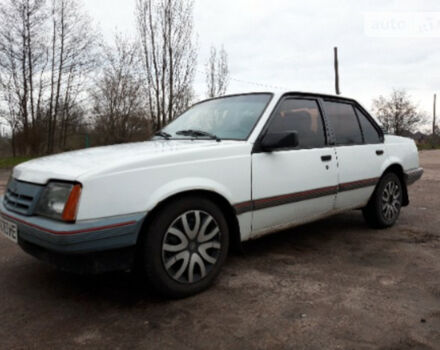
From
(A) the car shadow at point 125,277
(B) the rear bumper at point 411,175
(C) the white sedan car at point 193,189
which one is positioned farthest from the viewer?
(B) the rear bumper at point 411,175

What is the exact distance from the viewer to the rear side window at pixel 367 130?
393 centimetres

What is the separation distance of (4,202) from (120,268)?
1118 mm

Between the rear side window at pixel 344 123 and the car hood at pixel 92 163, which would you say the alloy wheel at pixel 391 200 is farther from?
the car hood at pixel 92 163

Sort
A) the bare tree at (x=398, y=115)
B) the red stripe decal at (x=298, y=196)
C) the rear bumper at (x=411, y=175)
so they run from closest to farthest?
the red stripe decal at (x=298, y=196) < the rear bumper at (x=411, y=175) < the bare tree at (x=398, y=115)

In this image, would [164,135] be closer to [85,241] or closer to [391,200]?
[85,241]

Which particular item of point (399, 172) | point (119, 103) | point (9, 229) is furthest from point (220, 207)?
point (119, 103)

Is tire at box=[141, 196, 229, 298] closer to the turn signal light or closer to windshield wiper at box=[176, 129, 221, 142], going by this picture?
the turn signal light

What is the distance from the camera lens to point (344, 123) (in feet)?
12.3

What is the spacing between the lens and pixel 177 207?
2.30 metres

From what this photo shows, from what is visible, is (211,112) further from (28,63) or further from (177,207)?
(28,63)

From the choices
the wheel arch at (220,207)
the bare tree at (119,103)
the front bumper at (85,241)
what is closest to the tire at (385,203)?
the wheel arch at (220,207)

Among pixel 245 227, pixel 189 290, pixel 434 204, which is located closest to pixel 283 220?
pixel 245 227

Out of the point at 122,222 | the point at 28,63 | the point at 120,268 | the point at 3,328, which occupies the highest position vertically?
the point at 28,63

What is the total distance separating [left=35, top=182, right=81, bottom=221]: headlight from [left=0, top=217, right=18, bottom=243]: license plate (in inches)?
10.7
